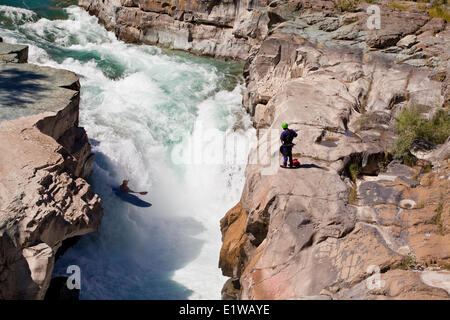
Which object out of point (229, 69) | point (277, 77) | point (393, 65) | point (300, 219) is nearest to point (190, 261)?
point (300, 219)

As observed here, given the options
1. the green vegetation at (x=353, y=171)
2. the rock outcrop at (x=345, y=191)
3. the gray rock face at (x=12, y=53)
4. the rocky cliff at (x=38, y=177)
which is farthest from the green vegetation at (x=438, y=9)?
the gray rock face at (x=12, y=53)

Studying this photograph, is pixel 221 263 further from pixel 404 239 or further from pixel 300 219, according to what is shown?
pixel 404 239

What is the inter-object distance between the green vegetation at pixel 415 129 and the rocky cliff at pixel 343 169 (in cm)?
22

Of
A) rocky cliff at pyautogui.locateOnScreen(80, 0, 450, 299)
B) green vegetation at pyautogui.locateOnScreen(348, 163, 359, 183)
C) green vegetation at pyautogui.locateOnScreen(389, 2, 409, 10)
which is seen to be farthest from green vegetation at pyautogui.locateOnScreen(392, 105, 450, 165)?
green vegetation at pyautogui.locateOnScreen(389, 2, 409, 10)

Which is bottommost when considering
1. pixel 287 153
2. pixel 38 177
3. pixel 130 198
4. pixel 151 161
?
pixel 130 198

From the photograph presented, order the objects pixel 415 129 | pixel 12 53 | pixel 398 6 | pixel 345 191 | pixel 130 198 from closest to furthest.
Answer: pixel 345 191 < pixel 415 129 < pixel 12 53 < pixel 130 198 < pixel 398 6

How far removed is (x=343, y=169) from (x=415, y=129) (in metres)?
2.22

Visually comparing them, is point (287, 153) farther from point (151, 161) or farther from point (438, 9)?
point (438, 9)

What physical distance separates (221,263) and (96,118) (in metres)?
5.68

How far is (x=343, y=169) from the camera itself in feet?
25.5

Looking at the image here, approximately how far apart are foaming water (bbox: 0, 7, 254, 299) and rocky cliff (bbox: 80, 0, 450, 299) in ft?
3.16

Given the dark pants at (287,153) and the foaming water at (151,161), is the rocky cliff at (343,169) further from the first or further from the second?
the foaming water at (151,161)

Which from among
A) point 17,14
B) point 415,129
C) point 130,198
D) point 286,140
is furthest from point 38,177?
point 17,14

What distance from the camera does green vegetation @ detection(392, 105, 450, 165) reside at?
27.3ft
